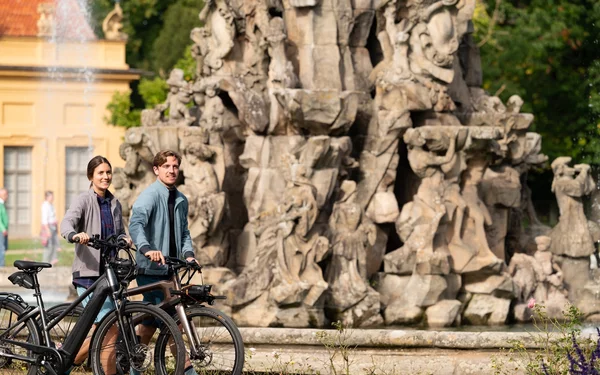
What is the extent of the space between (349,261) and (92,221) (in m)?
6.36

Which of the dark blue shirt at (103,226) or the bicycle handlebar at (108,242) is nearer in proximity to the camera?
the bicycle handlebar at (108,242)

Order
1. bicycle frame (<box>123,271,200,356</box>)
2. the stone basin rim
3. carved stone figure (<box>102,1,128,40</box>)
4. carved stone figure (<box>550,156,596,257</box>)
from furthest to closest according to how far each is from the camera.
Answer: carved stone figure (<box>102,1,128,40</box>)
carved stone figure (<box>550,156,596,257</box>)
the stone basin rim
bicycle frame (<box>123,271,200,356</box>)

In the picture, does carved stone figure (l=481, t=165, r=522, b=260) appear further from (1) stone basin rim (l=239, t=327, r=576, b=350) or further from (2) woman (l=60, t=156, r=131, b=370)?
(2) woman (l=60, t=156, r=131, b=370)

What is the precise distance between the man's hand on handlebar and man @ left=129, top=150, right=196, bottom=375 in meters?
0.23

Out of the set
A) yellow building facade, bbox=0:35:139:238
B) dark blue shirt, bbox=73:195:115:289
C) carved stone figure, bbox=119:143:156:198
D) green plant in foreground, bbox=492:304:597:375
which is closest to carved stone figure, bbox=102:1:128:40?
yellow building facade, bbox=0:35:139:238

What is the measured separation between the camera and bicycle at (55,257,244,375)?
9.49 meters

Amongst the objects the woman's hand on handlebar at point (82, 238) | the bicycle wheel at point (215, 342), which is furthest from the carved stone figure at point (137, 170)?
the woman's hand on handlebar at point (82, 238)

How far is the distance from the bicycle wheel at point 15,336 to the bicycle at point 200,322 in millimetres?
774

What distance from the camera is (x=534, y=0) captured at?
1283 inches

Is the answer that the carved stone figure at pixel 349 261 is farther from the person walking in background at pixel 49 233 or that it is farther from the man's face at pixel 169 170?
the person walking in background at pixel 49 233

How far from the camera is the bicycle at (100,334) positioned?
960 centimetres

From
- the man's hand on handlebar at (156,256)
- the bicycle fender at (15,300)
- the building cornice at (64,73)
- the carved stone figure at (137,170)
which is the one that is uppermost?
the building cornice at (64,73)

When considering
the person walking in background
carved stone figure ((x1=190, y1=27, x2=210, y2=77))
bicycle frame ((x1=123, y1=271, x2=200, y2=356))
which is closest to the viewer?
bicycle frame ((x1=123, y1=271, x2=200, y2=356))

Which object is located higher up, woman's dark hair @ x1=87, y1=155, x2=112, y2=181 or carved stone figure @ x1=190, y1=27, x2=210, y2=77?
carved stone figure @ x1=190, y1=27, x2=210, y2=77
